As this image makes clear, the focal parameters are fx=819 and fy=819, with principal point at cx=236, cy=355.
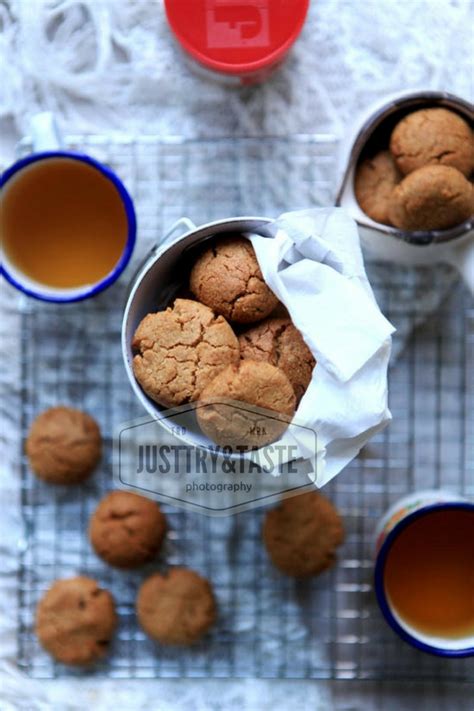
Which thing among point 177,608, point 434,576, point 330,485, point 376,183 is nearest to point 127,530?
point 177,608

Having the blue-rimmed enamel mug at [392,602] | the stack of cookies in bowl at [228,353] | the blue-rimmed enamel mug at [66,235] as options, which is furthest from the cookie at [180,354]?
the blue-rimmed enamel mug at [392,602]

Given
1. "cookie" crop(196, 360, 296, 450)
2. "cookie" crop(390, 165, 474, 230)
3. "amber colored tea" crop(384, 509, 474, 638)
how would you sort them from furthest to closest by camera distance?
1. "amber colored tea" crop(384, 509, 474, 638)
2. "cookie" crop(390, 165, 474, 230)
3. "cookie" crop(196, 360, 296, 450)

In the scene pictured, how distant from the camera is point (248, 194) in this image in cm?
97

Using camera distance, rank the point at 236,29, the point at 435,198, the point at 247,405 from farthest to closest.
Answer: the point at 236,29
the point at 435,198
the point at 247,405

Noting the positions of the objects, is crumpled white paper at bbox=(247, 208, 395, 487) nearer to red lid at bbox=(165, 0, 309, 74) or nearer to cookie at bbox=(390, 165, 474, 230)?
cookie at bbox=(390, 165, 474, 230)

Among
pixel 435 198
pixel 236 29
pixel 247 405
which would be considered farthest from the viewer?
pixel 236 29

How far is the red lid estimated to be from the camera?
0.89 m

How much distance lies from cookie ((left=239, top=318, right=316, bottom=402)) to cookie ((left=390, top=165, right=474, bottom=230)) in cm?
18

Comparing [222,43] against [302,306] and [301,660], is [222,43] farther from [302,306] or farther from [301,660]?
[301,660]

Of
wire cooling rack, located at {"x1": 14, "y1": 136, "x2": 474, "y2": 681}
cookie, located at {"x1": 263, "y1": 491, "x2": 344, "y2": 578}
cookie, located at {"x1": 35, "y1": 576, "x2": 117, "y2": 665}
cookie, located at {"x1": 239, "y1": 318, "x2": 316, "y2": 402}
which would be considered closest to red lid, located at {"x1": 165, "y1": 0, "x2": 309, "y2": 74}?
wire cooling rack, located at {"x1": 14, "y1": 136, "x2": 474, "y2": 681}

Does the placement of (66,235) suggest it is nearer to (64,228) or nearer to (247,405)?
(64,228)

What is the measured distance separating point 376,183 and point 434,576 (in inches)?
16.9

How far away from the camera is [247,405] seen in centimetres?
67

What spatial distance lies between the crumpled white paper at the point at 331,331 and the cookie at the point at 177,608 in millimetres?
305
